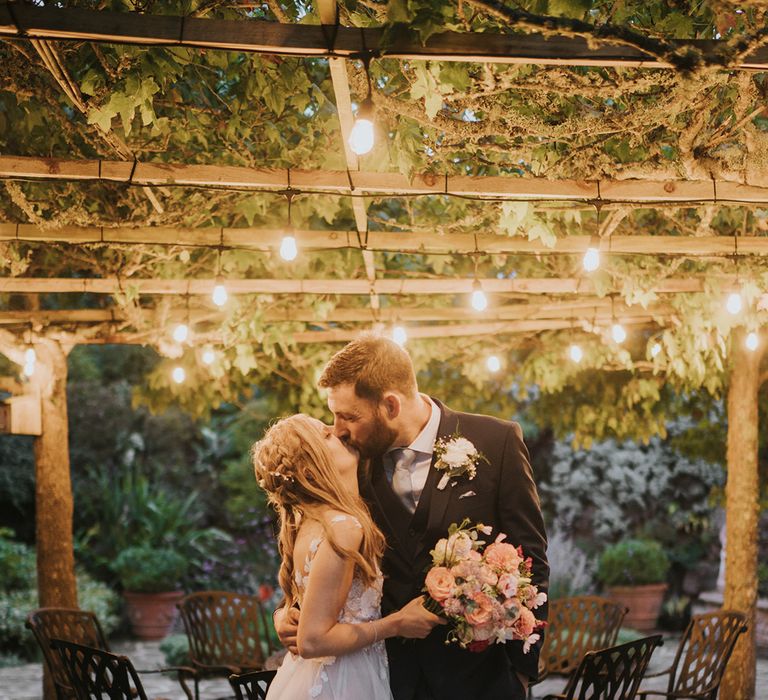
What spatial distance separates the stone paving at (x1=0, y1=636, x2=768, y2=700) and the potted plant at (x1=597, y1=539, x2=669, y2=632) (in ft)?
2.70

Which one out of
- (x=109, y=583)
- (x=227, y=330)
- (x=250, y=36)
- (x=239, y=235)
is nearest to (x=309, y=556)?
(x=250, y=36)

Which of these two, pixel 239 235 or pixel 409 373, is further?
pixel 239 235

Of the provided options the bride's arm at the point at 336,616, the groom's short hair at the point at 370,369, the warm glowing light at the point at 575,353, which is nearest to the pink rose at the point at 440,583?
the bride's arm at the point at 336,616

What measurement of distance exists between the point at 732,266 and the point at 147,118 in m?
4.01

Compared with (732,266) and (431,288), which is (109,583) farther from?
(732,266)

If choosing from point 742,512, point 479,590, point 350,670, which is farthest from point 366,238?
point 742,512

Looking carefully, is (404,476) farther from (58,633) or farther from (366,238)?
(58,633)

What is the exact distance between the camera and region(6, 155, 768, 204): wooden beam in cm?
444

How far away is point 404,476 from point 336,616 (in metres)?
0.52

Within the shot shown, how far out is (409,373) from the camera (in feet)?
10.6

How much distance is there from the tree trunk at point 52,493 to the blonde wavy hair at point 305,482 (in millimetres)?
4172

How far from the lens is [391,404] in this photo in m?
3.20

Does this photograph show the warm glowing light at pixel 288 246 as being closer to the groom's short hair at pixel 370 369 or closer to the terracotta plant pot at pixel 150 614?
the groom's short hair at pixel 370 369

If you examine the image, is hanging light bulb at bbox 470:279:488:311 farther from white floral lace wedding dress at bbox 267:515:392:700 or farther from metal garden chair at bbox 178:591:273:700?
A: white floral lace wedding dress at bbox 267:515:392:700
